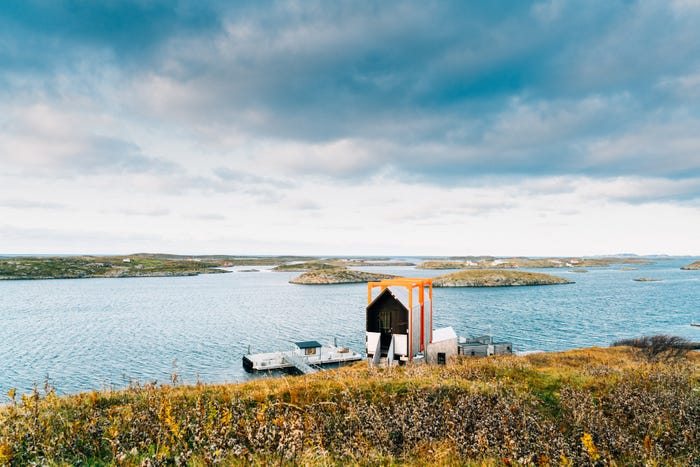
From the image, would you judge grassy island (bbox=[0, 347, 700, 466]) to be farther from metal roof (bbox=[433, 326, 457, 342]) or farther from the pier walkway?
the pier walkway

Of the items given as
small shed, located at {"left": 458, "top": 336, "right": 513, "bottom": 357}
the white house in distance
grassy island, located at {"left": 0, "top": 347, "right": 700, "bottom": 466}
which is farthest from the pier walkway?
grassy island, located at {"left": 0, "top": 347, "right": 700, "bottom": 466}

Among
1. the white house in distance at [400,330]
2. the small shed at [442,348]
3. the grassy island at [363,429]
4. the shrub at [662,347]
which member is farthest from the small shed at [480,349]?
the grassy island at [363,429]

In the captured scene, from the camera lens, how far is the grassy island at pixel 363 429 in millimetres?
5488

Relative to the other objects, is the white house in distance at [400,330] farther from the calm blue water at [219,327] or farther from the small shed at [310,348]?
the calm blue water at [219,327]

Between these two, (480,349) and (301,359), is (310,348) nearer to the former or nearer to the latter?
(301,359)

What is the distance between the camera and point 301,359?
4391 centimetres

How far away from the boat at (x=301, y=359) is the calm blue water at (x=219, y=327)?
1850 mm

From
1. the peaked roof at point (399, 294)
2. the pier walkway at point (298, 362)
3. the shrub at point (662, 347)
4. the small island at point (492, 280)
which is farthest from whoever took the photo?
the small island at point (492, 280)

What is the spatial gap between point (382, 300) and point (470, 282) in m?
123

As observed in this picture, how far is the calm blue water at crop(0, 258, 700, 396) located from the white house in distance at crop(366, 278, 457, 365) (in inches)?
604

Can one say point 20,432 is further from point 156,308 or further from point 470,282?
point 470,282

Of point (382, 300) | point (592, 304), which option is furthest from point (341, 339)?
point (592, 304)

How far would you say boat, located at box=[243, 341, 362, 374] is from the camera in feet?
140

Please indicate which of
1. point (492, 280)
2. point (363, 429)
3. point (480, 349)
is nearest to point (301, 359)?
point (480, 349)
